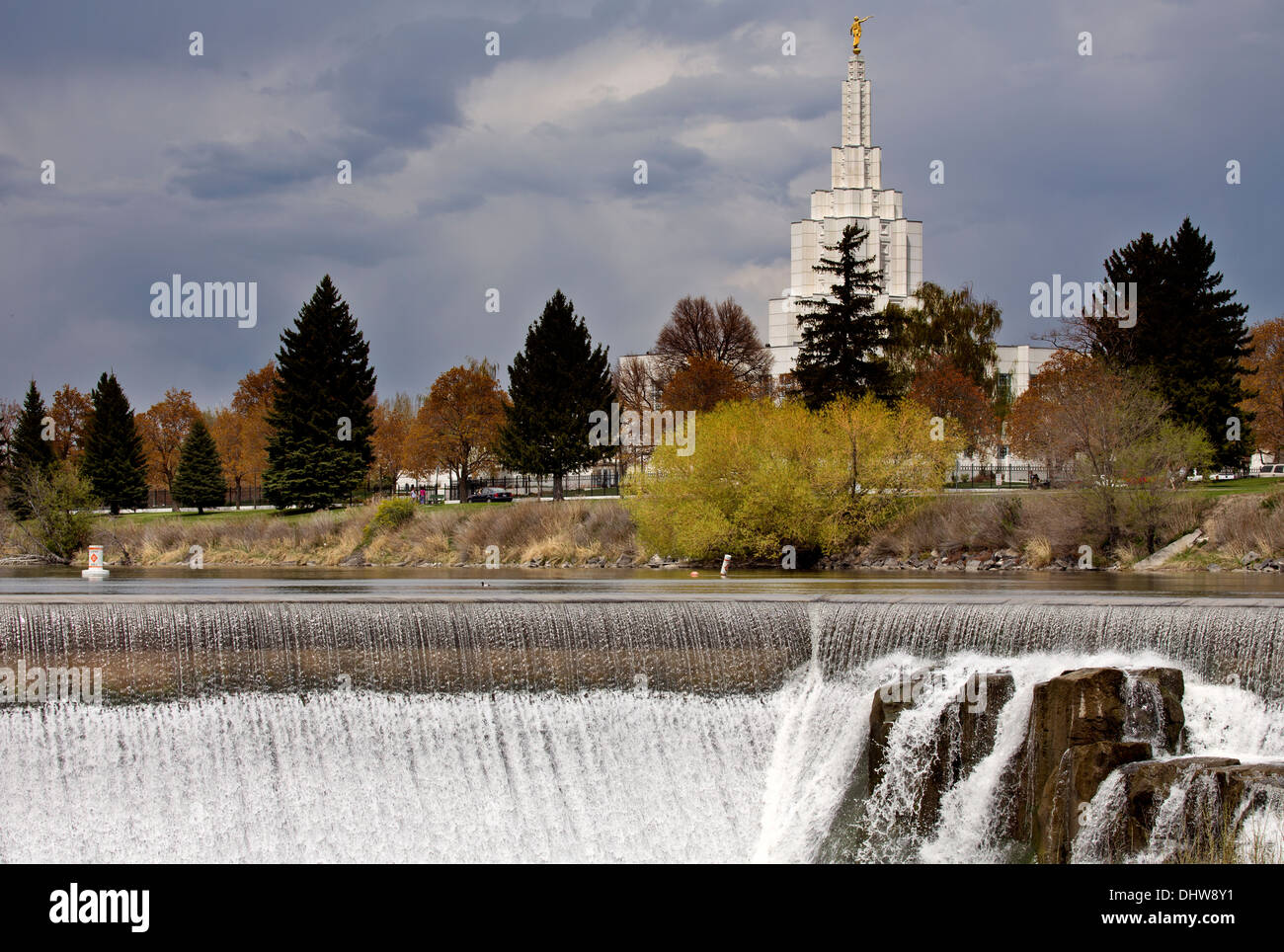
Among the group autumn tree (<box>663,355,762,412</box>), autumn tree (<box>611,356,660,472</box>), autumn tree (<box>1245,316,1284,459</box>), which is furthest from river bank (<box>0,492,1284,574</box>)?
autumn tree (<box>611,356,660,472</box>)

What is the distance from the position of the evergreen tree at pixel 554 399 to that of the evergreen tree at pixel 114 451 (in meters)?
24.8

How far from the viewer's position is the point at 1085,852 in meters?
12.2

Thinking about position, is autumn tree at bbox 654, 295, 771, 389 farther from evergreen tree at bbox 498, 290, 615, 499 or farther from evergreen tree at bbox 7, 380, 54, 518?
evergreen tree at bbox 7, 380, 54, 518

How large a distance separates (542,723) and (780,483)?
20604 millimetres

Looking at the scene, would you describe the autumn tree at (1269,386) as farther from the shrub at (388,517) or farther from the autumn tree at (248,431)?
the autumn tree at (248,431)

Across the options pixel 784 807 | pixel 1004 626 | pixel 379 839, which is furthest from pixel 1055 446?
pixel 379 839

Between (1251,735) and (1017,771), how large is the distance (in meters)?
2.97

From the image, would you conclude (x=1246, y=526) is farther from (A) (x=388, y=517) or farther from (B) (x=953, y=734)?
(A) (x=388, y=517)

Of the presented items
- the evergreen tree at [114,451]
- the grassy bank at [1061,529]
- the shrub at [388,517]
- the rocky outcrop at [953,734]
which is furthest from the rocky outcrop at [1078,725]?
the evergreen tree at [114,451]

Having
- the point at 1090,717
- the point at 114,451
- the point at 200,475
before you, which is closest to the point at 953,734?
the point at 1090,717

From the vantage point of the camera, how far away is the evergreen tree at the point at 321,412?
191ft

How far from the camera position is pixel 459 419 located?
2621 inches

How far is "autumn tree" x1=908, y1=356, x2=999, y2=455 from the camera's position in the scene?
217 feet

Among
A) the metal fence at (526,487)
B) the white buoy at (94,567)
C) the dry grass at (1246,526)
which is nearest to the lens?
the white buoy at (94,567)
